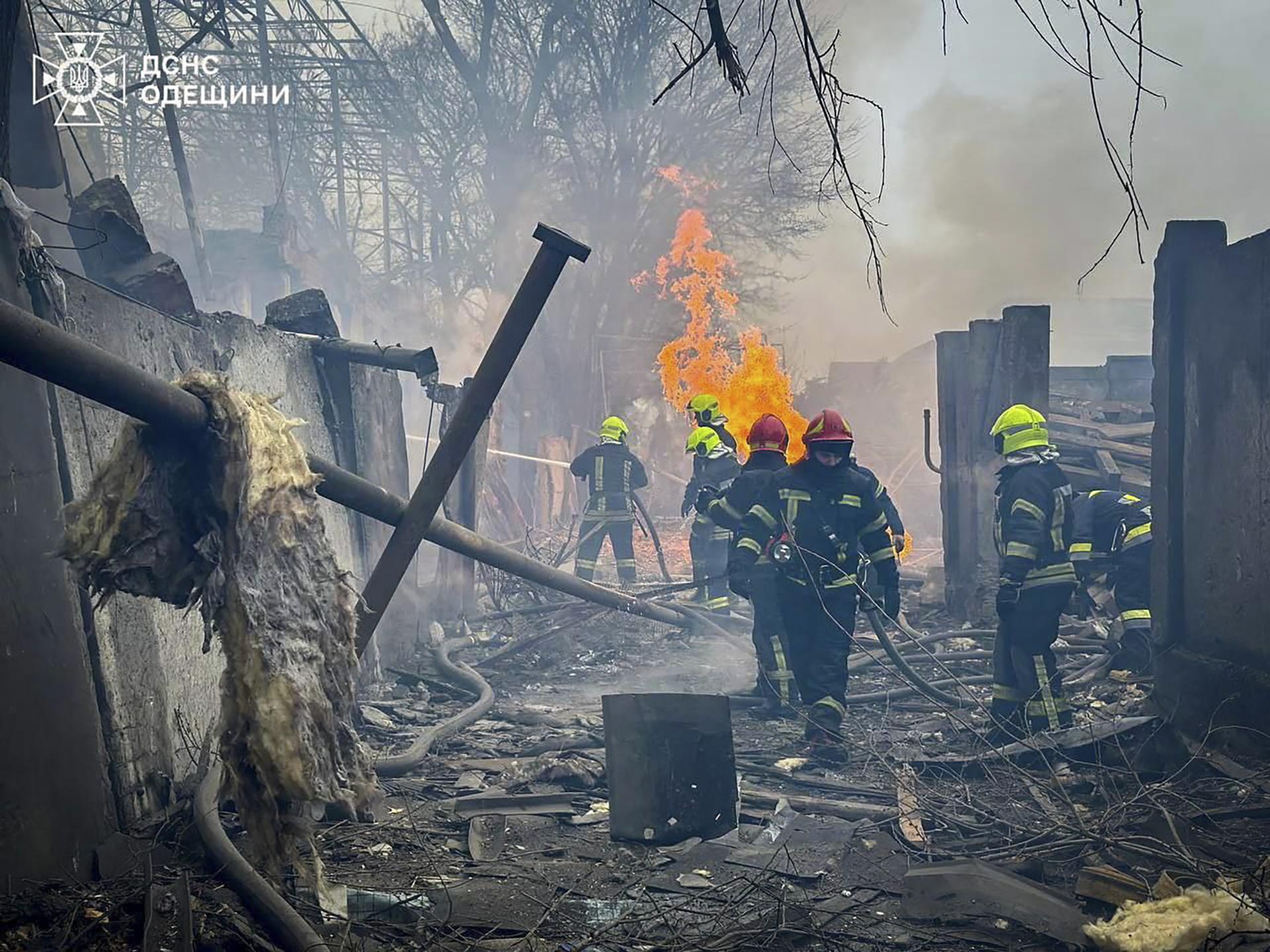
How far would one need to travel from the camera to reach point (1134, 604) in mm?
7977

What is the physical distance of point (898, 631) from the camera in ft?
33.7

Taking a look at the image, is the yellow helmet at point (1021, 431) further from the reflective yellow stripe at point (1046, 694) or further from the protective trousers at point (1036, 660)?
the reflective yellow stripe at point (1046, 694)

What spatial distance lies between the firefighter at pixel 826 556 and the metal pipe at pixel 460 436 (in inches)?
147

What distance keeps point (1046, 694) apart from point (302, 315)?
233 inches

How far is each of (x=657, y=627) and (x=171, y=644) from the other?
6613 millimetres

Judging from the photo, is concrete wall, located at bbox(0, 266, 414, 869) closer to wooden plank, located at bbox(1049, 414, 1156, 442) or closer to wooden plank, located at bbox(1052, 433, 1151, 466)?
wooden plank, located at bbox(1052, 433, 1151, 466)

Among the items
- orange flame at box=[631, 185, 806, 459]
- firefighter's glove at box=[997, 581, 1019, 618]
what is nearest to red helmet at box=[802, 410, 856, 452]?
firefighter's glove at box=[997, 581, 1019, 618]

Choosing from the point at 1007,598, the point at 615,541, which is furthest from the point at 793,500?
the point at 615,541

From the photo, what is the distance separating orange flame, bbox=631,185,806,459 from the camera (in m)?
24.4

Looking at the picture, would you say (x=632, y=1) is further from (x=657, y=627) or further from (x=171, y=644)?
(x=171, y=644)

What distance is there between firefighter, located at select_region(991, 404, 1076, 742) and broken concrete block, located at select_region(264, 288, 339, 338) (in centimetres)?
497

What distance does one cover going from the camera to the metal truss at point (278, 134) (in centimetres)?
2217

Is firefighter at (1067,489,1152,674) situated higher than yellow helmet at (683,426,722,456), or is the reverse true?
yellow helmet at (683,426,722,456)

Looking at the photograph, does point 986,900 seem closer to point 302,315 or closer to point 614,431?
point 302,315
